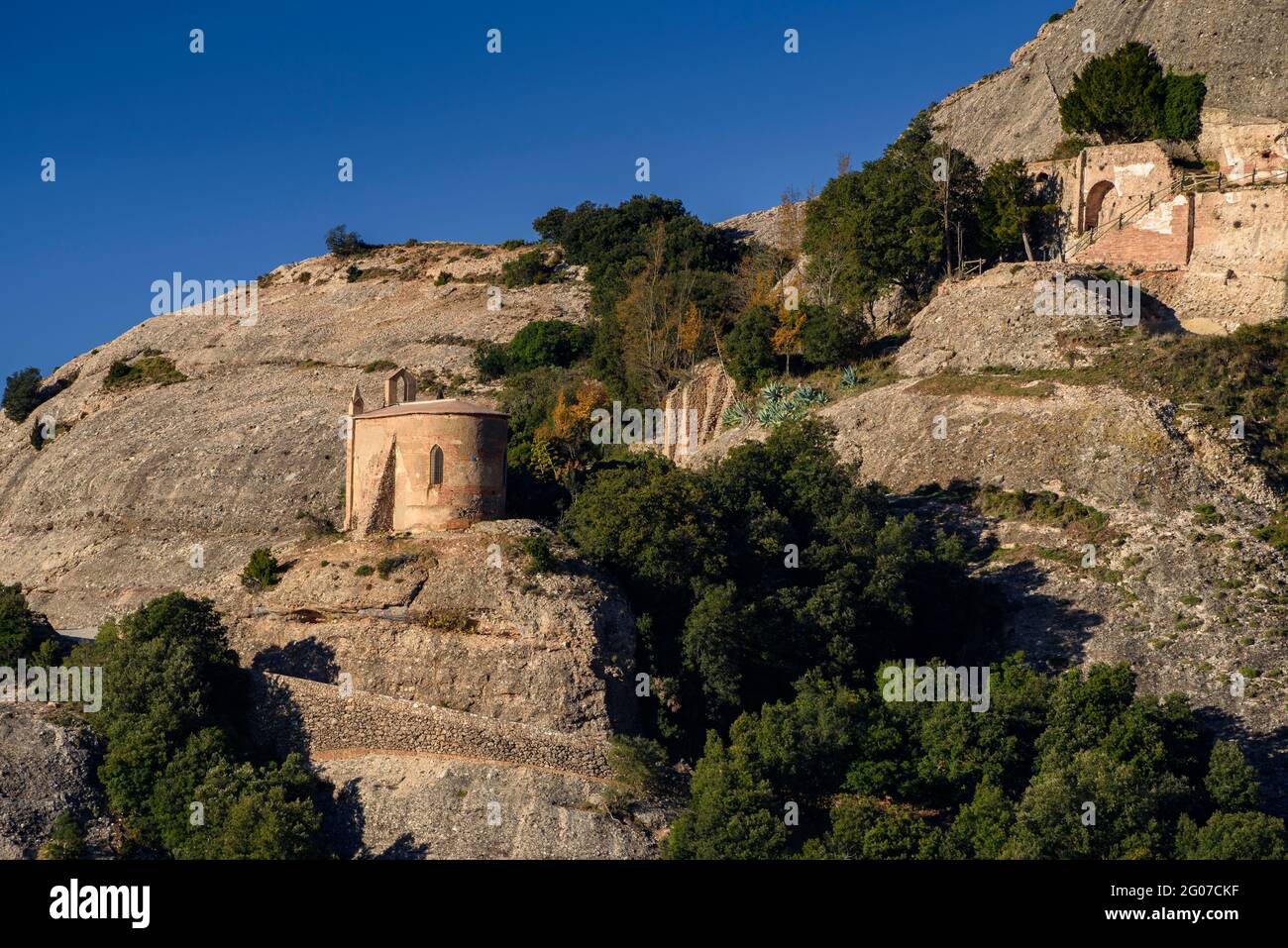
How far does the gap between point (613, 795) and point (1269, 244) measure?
114ft

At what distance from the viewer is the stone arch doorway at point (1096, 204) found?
67250 millimetres

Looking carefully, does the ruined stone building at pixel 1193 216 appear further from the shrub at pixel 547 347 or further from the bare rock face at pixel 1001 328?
the shrub at pixel 547 347

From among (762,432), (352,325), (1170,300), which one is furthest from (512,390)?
(1170,300)

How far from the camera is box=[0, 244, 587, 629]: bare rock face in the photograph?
6400 centimetres

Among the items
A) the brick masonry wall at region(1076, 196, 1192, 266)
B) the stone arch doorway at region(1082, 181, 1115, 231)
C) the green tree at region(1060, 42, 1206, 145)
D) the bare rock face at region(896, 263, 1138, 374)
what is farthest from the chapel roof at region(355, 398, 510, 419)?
the green tree at region(1060, 42, 1206, 145)

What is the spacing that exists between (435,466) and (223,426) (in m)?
26.7

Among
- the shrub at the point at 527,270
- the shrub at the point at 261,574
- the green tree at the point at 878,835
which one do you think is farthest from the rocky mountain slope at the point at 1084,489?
the shrub at the point at 527,270

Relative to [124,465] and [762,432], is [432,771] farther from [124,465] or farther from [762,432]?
[124,465]

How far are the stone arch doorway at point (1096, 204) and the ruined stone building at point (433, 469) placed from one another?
2911 centimetres

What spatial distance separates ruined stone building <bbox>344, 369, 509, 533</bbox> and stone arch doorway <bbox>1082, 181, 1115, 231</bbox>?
29.1m
